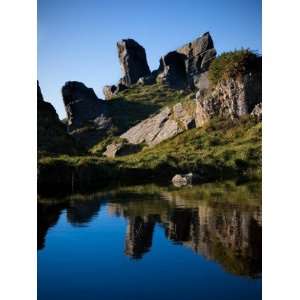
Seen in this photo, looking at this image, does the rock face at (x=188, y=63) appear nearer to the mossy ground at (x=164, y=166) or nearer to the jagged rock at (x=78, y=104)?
the jagged rock at (x=78, y=104)

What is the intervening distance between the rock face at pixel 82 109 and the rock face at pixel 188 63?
34.6ft

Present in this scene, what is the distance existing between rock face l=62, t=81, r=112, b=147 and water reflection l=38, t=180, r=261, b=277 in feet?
88.4

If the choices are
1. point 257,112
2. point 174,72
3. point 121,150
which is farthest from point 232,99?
point 174,72

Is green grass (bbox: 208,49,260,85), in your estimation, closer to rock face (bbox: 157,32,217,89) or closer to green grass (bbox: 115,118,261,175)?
green grass (bbox: 115,118,261,175)

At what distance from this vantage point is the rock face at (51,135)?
74.3ft

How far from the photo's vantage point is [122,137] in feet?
116

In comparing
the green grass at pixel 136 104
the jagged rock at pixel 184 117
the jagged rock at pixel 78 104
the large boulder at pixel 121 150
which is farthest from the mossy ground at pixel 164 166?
the jagged rock at pixel 78 104

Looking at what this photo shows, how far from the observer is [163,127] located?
101 feet

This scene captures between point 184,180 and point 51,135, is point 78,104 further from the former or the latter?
point 184,180

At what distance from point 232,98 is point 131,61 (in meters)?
32.9
